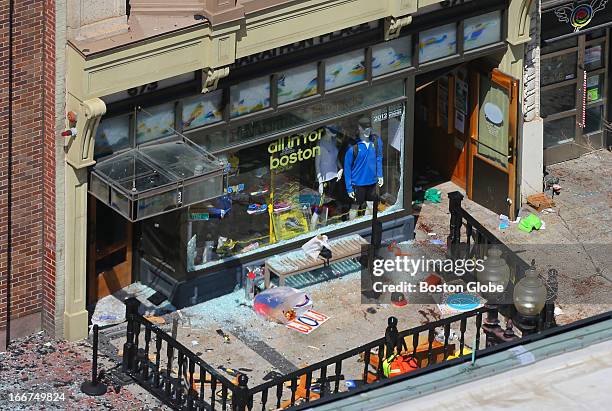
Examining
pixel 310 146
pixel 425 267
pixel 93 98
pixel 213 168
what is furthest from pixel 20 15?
pixel 425 267

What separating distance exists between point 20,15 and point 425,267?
23.9 ft

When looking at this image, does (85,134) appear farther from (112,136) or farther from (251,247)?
(251,247)

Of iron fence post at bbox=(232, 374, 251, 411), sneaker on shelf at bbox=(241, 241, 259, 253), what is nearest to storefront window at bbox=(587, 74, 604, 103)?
sneaker on shelf at bbox=(241, 241, 259, 253)

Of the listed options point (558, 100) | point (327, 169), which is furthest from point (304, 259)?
point (558, 100)

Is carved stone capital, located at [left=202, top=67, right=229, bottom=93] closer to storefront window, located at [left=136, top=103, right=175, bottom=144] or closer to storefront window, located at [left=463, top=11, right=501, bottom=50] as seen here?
storefront window, located at [left=136, top=103, right=175, bottom=144]

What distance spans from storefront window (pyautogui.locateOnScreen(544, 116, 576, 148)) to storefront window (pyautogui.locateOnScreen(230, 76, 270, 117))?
631 cm

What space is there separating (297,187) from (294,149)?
0.65 meters

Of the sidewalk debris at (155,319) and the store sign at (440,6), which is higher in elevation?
the store sign at (440,6)

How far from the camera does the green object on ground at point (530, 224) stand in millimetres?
30484

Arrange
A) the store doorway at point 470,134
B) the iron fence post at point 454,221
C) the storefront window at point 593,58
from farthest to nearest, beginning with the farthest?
the storefront window at point 593,58 → the store doorway at point 470,134 → the iron fence post at point 454,221

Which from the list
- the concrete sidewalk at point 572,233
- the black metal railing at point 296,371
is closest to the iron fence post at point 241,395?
the black metal railing at point 296,371

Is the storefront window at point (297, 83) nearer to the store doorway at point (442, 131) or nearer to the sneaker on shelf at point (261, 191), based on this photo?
the sneaker on shelf at point (261, 191)

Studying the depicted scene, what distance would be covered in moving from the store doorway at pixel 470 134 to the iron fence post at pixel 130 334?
633 cm

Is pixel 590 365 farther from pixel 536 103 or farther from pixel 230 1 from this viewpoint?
pixel 536 103
